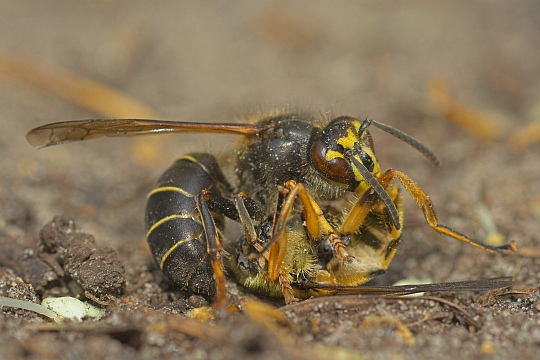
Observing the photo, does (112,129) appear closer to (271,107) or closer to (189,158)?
(189,158)

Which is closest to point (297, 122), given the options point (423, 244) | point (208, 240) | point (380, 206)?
point (380, 206)

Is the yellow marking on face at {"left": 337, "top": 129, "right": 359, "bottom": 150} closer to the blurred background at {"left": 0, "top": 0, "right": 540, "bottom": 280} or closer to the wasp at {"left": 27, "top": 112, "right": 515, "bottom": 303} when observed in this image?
the wasp at {"left": 27, "top": 112, "right": 515, "bottom": 303}

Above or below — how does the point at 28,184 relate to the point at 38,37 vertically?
below

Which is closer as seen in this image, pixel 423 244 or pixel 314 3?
pixel 423 244

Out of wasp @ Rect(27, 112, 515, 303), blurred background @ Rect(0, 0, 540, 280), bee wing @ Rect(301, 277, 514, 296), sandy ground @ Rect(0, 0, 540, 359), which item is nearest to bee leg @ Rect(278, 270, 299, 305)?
wasp @ Rect(27, 112, 515, 303)

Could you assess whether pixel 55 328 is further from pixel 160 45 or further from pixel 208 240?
pixel 160 45

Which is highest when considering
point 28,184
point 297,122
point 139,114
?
point 139,114

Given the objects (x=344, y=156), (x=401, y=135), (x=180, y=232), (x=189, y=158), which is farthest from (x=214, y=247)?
(x=401, y=135)

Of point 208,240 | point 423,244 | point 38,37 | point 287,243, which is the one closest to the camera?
point 208,240
